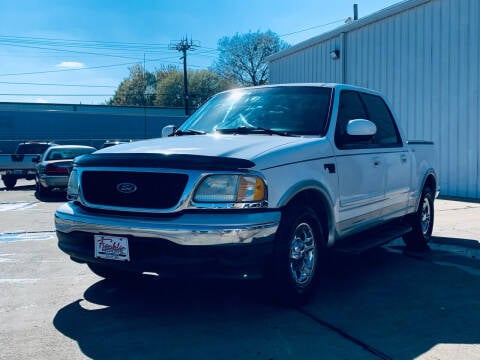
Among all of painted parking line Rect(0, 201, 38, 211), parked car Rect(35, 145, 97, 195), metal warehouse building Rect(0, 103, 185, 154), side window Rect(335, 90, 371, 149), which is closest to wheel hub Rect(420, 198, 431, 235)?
side window Rect(335, 90, 371, 149)

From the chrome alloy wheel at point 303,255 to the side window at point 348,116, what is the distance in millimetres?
968

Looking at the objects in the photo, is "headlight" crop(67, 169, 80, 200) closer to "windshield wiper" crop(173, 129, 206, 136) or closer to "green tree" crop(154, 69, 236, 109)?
"windshield wiper" crop(173, 129, 206, 136)

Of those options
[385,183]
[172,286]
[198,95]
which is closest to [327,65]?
[385,183]

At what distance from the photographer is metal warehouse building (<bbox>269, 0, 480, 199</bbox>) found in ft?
39.7

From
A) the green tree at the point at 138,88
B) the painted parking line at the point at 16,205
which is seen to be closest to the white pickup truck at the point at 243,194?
the painted parking line at the point at 16,205

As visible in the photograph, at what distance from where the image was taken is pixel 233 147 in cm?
418

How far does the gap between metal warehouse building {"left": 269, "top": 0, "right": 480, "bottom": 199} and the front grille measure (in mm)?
9928

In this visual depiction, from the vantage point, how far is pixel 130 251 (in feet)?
12.7

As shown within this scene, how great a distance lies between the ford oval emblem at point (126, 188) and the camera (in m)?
4.01

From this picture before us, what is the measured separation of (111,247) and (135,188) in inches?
18.6

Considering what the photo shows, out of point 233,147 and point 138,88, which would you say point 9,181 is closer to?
point 233,147

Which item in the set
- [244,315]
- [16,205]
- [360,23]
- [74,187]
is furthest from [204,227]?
[360,23]

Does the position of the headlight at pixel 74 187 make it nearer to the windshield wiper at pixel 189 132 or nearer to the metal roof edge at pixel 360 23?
the windshield wiper at pixel 189 132

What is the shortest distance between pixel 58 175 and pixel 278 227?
1194 centimetres
